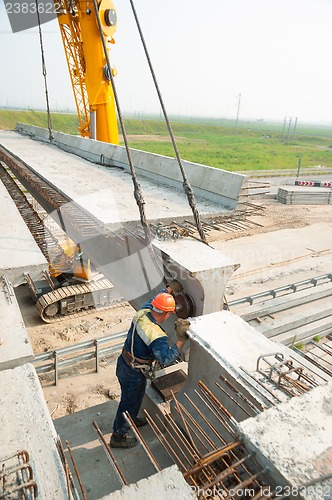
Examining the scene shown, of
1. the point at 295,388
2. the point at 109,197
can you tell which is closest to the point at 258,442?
the point at 295,388

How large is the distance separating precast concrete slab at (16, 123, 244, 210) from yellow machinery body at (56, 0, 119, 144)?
2.95ft

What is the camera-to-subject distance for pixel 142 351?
415 centimetres

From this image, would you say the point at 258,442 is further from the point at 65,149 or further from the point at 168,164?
the point at 65,149

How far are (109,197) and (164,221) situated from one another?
5.16ft

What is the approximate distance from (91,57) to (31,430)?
32.7 feet

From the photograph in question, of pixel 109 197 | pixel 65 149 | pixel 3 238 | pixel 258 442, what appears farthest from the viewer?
pixel 65 149

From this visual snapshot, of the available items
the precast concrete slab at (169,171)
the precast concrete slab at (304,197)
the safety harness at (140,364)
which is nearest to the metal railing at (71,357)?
the precast concrete slab at (169,171)

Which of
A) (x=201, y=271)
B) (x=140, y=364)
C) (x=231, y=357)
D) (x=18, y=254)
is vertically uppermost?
(x=201, y=271)

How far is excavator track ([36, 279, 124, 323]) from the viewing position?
998cm

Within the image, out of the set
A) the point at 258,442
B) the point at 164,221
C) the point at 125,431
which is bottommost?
the point at 125,431

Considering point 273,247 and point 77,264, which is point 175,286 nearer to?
point 77,264

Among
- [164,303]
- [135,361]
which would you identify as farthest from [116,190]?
[135,361]

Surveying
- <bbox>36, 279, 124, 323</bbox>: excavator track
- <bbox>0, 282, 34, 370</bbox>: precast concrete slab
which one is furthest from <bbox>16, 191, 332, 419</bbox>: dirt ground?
<bbox>0, 282, 34, 370</bbox>: precast concrete slab

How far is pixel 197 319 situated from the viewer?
337cm
